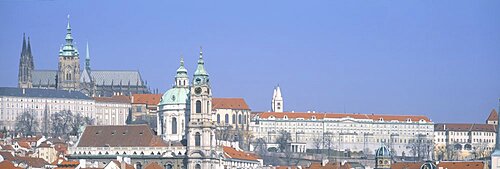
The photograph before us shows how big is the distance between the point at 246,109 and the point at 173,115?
2706 inches

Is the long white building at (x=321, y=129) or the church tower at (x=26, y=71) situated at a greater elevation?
the church tower at (x=26, y=71)

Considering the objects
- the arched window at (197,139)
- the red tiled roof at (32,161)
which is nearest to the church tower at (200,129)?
the arched window at (197,139)

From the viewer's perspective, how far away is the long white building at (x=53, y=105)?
17438 centimetres

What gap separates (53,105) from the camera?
177625 millimetres

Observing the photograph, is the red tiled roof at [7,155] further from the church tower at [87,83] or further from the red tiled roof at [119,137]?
the church tower at [87,83]

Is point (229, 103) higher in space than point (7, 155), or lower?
higher

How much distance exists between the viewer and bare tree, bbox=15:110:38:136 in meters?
167

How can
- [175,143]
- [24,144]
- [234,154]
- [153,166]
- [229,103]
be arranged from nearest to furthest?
[153,166] < [175,143] < [234,154] < [24,144] < [229,103]

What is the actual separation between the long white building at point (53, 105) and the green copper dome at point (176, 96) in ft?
192

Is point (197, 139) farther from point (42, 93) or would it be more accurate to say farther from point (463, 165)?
point (42, 93)

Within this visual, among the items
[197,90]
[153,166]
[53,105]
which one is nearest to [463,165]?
[153,166]

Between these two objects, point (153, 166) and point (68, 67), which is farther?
point (68, 67)

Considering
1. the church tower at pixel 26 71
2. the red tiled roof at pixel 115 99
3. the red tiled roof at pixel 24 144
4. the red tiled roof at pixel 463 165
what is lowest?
the red tiled roof at pixel 463 165

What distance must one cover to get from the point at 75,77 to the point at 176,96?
76429 millimetres
